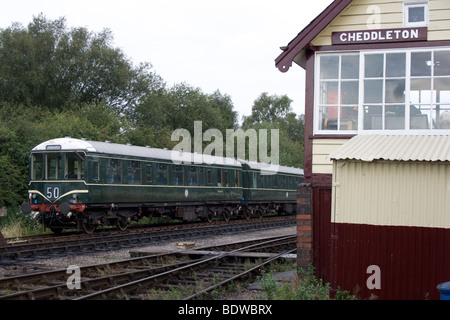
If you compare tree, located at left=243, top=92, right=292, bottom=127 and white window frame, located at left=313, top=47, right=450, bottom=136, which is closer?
white window frame, located at left=313, top=47, right=450, bottom=136

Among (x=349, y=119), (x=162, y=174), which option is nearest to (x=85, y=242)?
(x=162, y=174)

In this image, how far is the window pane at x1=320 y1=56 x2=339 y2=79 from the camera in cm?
999

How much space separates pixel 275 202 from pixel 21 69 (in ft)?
74.8

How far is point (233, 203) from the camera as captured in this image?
94.4ft

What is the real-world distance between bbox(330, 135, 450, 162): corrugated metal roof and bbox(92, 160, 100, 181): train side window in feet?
35.4

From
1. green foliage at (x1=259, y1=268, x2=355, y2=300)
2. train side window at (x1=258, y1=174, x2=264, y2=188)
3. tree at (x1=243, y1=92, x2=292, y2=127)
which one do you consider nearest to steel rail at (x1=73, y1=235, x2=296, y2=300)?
green foliage at (x1=259, y1=268, x2=355, y2=300)

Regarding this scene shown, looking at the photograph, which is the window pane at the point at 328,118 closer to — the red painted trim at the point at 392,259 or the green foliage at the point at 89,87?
the red painted trim at the point at 392,259

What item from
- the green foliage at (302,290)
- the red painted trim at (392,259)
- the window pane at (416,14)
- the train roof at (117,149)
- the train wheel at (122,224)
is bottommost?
the train wheel at (122,224)

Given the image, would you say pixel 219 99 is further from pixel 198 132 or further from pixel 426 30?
pixel 426 30

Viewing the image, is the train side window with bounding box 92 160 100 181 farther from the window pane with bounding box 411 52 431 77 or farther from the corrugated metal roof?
the window pane with bounding box 411 52 431 77

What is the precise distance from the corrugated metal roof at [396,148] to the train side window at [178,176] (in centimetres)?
1424

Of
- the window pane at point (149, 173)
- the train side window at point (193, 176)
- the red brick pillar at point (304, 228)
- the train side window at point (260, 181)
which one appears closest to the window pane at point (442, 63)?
the red brick pillar at point (304, 228)

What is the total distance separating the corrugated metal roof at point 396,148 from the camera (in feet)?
26.3
